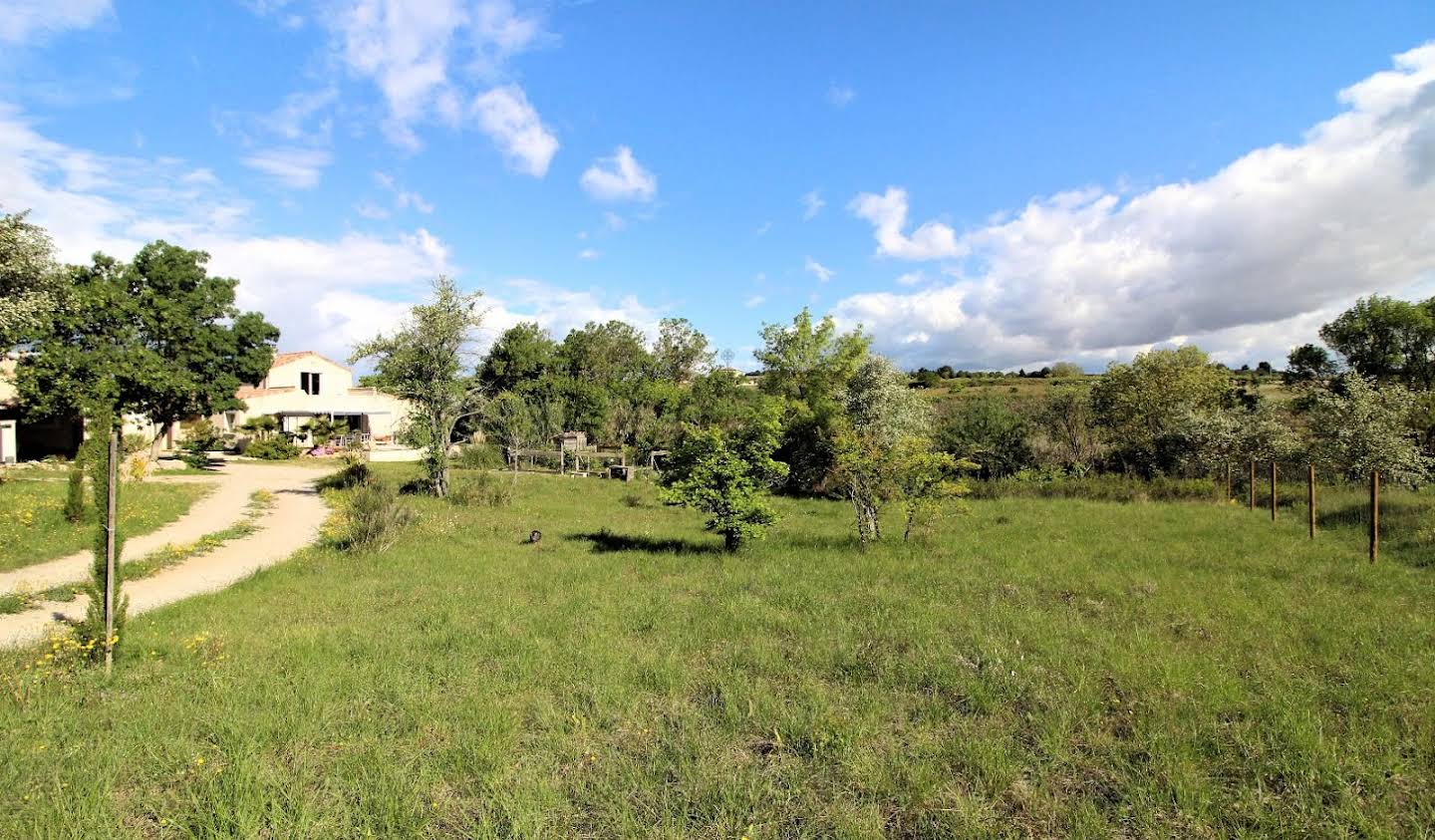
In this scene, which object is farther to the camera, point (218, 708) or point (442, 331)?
point (442, 331)

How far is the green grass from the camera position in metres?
11.0

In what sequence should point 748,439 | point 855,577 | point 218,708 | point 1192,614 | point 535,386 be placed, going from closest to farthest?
1. point 218,708
2. point 1192,614
3. point 855,577
4. point 748,439
5. point 535,386

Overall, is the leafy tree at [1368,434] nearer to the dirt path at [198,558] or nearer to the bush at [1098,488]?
the bush at [1098,488]

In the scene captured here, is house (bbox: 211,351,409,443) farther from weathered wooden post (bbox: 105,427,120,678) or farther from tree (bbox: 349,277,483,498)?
weathered wooden post (bbox: 105,427,120,678)

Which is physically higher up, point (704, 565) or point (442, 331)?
point (442, 331)

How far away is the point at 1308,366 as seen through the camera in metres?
31.5

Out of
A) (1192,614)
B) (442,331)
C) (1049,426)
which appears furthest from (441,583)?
(1049,426)

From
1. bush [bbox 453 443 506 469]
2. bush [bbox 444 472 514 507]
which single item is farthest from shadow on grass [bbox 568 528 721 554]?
bush [bbox 453 443 506 469]

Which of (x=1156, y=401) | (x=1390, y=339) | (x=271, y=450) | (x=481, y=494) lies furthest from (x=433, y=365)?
(x=1390, y=339)

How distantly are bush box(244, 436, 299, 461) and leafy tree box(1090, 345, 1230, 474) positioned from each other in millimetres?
40216

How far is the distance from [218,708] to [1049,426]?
2769 cm

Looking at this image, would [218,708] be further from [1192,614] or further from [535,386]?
[535,386]

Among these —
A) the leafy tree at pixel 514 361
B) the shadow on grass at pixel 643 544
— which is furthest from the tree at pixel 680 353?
the shadow on grass at pixel 643 544

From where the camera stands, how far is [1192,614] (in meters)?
7.02
